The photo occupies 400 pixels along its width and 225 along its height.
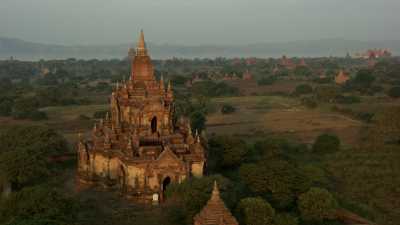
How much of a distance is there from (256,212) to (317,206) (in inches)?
200

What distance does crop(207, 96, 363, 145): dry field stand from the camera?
6256 centimetres

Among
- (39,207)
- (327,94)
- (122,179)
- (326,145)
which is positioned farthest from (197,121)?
(327,94)

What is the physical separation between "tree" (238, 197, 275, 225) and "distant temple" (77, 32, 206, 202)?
564cm

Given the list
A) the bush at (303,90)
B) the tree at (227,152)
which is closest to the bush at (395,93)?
the bush at (303,90)

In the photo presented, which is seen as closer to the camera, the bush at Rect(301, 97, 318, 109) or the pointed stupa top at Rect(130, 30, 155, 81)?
the pointed stupa top at Rect(130, 30, 155, 81)

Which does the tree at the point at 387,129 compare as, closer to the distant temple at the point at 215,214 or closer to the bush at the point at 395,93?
the distant temple at the point at 215,214

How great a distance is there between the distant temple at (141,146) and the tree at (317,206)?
22.9 ft

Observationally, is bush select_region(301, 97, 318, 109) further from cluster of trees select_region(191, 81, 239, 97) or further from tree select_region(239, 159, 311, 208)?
tree select_region(239, 159, 311, 208)

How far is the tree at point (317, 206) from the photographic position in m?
28.9

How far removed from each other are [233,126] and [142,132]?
35.6 meters

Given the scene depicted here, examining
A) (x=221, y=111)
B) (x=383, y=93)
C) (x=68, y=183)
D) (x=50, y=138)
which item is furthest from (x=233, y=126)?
(x=383, y=93)

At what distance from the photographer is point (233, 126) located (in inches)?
2653

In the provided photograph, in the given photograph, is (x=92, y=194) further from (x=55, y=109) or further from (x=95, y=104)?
(x=95, y=104)

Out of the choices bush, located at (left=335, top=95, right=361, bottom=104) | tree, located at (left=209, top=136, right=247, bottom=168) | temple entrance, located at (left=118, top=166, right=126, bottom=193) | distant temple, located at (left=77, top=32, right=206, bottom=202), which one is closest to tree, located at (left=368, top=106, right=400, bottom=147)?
tree, located at (left=209, top=136, right=247, bottom=168)
